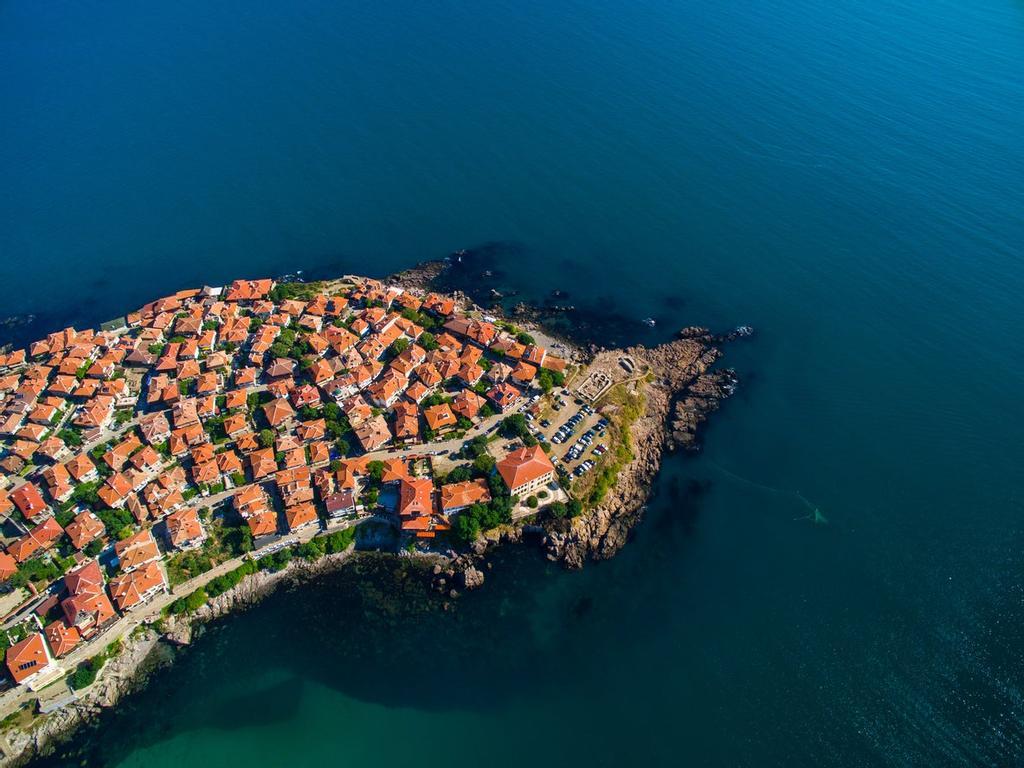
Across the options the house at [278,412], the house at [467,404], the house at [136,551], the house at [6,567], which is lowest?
the house at [6,567]

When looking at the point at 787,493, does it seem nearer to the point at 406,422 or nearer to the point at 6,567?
the point at 406,422

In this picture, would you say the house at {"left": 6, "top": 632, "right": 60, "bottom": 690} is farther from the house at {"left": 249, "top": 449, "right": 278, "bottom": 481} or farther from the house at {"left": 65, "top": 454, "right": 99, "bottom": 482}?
the house at {"left": 249, "top": 449, "right": 278, "bottom": 481}

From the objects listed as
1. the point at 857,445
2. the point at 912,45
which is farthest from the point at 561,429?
the point at 912,45

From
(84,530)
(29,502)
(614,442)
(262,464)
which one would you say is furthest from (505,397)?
(29,502)

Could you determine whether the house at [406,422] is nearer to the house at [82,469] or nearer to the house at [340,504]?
the house at [340,504]

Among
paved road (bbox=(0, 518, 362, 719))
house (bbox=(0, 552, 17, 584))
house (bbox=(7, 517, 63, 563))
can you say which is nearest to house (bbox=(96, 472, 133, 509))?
house (bbox=(7, 517, 63, 563))

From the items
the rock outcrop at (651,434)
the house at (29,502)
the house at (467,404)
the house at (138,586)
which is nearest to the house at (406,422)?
the house at (467,404)
